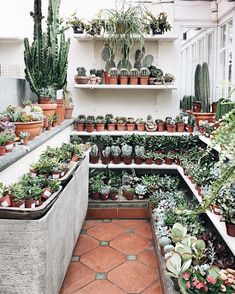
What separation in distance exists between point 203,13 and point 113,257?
301 centimetres

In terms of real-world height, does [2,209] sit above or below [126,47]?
below

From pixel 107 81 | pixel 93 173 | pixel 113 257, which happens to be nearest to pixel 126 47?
pixel 107 81

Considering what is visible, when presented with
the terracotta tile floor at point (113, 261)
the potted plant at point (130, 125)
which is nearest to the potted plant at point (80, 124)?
the potted plant at point (130, 125)

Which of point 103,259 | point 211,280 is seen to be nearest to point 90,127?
point 103,259

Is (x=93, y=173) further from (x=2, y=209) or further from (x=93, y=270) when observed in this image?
(x=2, y=209)

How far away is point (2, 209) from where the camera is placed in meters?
1.72

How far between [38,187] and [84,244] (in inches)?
53.5

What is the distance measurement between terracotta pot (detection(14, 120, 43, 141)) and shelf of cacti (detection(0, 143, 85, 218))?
0.65 feet

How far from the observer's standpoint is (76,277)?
2.69 meters

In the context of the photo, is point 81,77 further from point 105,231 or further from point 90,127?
point 105,231

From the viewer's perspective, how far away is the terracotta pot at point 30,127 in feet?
8.41

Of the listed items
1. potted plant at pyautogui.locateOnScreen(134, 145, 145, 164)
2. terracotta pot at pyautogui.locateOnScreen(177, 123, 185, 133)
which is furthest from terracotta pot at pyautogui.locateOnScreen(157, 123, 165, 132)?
potted plant at pyautogui.locateOnScreen(134, 145, 145, 164)

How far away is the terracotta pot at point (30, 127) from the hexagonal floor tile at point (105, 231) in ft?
4.09

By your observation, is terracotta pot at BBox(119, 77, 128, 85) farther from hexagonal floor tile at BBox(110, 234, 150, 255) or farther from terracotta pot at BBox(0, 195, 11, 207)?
terracotta pot at BBox(0, 195, 11, 207)
